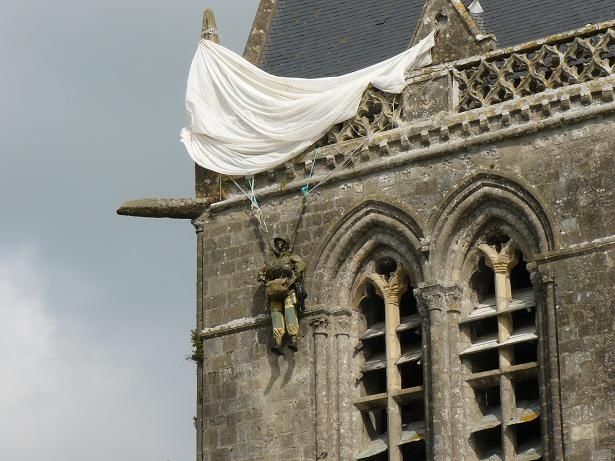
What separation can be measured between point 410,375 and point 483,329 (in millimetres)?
1026

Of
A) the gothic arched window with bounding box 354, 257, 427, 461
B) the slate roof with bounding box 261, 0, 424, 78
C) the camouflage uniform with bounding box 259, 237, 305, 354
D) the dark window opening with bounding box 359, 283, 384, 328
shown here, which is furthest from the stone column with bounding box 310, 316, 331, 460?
the slate roof with bounding box 261, 0, 424, 78

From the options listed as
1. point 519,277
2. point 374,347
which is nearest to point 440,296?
point 519,277

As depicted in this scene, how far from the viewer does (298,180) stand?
121 ft

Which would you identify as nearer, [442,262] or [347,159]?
[442,262]

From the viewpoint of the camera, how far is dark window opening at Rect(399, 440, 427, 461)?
35125 mm

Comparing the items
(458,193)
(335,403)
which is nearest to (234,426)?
(335,403)

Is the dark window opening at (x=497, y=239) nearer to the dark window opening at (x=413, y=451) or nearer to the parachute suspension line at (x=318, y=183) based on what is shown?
the parachute suspension line at (x=318, y=183)

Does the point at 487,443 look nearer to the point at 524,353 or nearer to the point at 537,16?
the point at 524,353

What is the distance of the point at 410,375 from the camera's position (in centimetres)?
3569

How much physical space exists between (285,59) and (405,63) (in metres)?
2.41

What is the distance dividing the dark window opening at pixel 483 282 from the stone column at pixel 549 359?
2.80 ft

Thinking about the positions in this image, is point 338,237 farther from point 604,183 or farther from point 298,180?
point 604,183

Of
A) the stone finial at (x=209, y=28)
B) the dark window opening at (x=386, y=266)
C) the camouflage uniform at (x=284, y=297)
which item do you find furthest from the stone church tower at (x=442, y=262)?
the stone finial at (x=209, y=28)

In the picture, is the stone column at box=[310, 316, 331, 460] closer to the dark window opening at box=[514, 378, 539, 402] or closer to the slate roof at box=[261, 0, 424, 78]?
the dark window opening at box=[514, 378, 539, 402]
